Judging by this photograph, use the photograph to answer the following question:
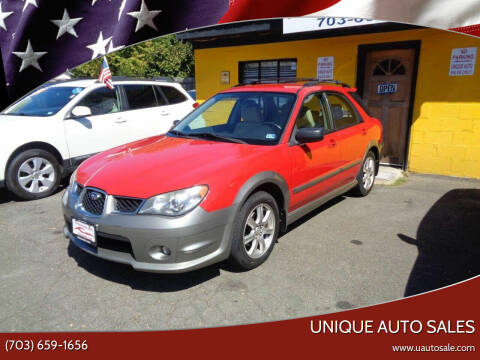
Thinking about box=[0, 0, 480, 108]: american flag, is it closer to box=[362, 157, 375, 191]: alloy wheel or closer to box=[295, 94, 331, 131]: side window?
box=[295, 94, 331, 131]: side window

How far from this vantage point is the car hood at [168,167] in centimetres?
301

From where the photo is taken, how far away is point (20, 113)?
20.5 ft

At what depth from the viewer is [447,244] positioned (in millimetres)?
4117

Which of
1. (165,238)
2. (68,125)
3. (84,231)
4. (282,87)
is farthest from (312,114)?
(68,125)

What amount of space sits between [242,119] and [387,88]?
4455mm

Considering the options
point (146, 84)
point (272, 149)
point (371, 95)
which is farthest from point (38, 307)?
point (371, 95)

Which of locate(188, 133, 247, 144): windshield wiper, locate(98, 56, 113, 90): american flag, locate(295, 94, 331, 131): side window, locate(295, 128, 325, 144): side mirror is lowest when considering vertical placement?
locate(188, 133, 247, 144): windshield wiper

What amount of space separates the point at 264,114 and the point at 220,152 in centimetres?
94

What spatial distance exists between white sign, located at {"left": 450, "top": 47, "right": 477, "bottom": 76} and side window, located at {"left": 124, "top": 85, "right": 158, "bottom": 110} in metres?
5.55

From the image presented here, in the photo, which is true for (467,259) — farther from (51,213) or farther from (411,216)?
(51,213)

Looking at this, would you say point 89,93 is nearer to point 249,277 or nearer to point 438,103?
point 249,277

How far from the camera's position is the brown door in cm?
730

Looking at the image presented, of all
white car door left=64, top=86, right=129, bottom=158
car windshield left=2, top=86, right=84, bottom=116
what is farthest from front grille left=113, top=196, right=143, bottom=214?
car windshield left=2, top=86, right=84, bottom=116

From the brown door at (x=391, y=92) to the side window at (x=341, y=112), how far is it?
2681 mm
